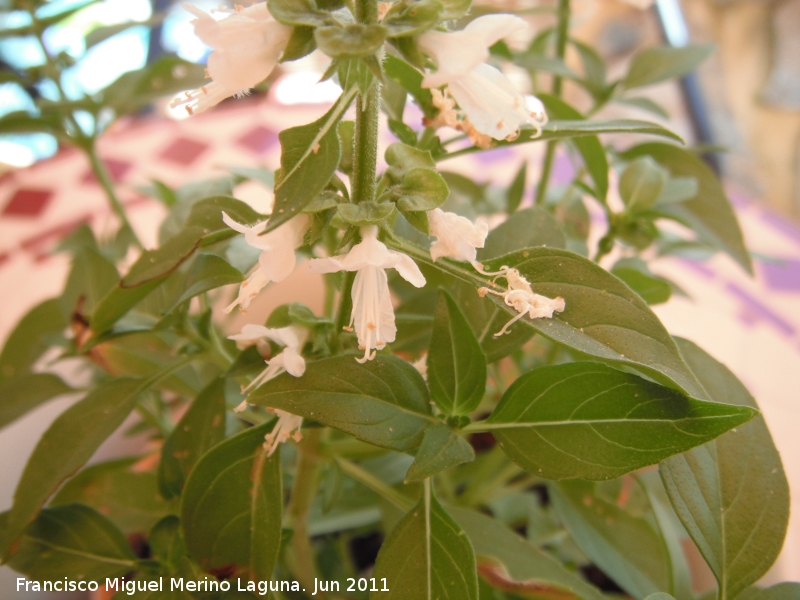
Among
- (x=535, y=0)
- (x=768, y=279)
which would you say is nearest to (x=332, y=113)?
(x=535, y=0)

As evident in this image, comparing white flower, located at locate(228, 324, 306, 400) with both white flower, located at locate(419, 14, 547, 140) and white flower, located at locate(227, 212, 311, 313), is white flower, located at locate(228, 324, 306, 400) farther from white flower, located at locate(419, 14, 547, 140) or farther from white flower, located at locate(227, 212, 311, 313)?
white flower, located at locate(419, 14, 547, 140)

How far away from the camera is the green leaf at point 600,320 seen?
29cm

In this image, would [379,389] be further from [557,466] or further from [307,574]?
[307,574]

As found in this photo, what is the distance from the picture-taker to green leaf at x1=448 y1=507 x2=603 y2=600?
421mm

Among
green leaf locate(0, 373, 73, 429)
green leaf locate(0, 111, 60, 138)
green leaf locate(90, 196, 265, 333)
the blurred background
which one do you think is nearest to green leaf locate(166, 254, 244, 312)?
green leaf locate(90, 196, 265, 333)

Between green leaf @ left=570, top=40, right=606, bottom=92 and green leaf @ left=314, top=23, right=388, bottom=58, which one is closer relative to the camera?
green leaf @ left=314, top=23, right=388, bottom=58

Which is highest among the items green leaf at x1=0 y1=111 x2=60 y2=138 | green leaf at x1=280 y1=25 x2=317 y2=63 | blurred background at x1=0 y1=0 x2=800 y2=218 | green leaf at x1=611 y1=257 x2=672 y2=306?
blurred background at x1=0 y1=0 x2=800 y2=218

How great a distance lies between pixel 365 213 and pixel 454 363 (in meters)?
0.12

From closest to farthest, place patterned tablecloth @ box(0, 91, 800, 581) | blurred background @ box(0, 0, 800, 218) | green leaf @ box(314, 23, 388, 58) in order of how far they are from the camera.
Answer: green leaf @ box(314, 23, 388, 58) < patterned tablecloth @ box(0, 91, 800, 581) < blurred background @ box(0, 0, 800, 218)

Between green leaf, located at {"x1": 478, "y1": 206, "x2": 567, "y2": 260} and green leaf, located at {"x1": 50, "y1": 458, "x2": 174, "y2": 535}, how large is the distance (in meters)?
0.39

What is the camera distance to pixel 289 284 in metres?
0.83

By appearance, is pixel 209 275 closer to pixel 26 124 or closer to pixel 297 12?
pixel 297 12

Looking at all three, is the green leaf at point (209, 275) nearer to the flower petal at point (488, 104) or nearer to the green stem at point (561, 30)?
the flower petal at point (488, 104)

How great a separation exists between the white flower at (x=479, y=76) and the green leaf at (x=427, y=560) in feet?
0.78
